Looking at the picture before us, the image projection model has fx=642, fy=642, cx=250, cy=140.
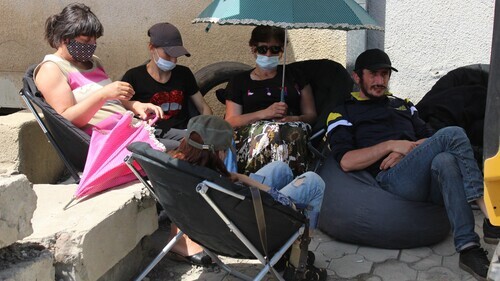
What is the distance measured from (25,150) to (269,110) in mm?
1737

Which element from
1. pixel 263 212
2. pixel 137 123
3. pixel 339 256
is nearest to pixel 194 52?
pixel 137 123

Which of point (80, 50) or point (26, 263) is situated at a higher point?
point (80, 50)

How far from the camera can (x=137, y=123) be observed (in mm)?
3760

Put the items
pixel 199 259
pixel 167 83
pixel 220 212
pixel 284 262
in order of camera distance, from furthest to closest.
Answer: pixel 167 83, pixel 199 259, pixel 284 262, pixel 220 212

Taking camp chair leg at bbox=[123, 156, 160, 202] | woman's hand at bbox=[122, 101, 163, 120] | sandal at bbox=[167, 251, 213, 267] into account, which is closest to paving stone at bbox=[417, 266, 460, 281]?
sandal at bbox=[167, 251, 213, 267]

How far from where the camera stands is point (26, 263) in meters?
2.57

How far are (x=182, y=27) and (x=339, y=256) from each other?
9.62 feet

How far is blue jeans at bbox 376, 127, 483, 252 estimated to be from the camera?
10.6ft

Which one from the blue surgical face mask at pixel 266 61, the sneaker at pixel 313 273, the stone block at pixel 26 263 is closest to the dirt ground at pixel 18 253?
the stone block at pixel 26 263

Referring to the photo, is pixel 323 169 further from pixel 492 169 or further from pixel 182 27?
pixel 182 27

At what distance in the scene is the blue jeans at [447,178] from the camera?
322cm

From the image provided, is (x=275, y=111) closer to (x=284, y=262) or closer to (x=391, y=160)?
(x=391, y=160)

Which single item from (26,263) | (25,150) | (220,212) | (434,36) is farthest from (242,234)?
(434,36)

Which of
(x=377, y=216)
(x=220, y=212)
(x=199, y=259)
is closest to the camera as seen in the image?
(x=220, y=212)
